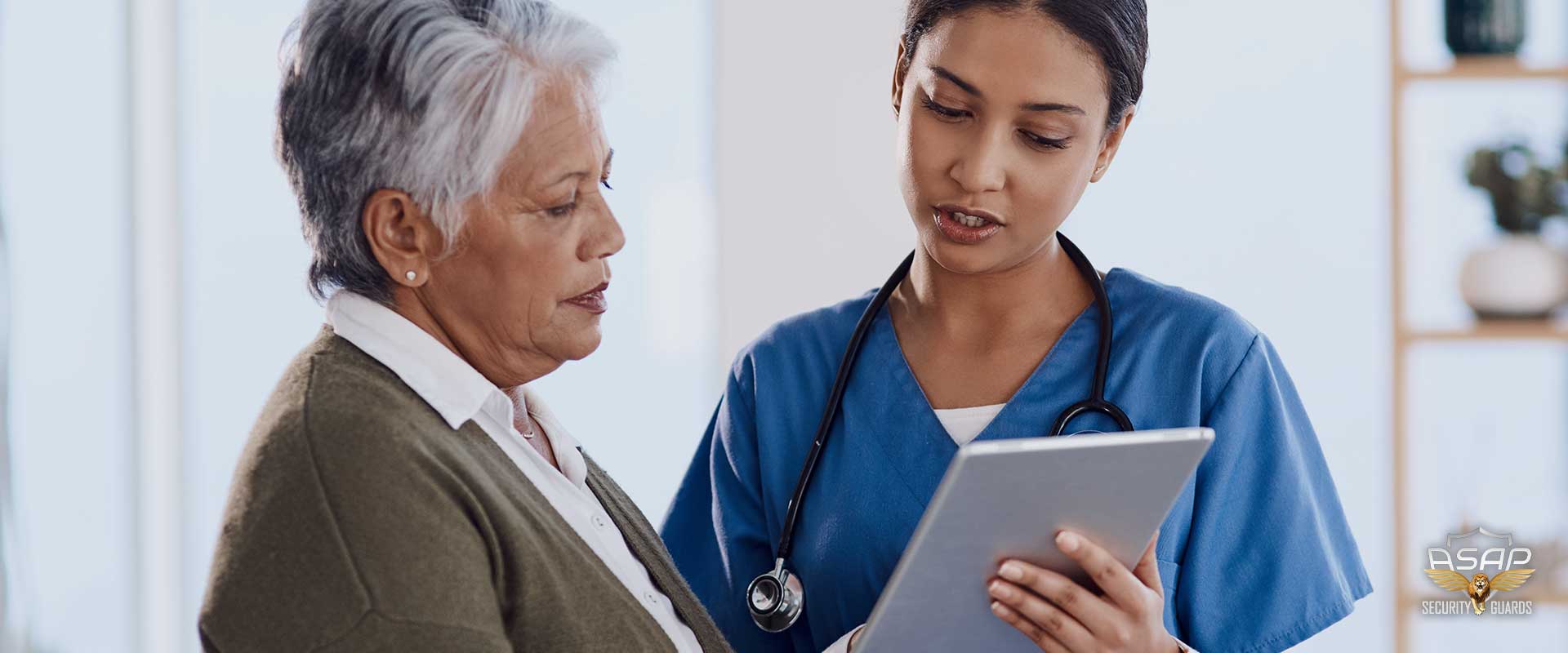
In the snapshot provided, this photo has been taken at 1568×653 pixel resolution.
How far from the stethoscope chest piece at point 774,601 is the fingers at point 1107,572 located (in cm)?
35

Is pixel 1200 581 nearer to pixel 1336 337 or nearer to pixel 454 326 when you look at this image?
pixel 454 326

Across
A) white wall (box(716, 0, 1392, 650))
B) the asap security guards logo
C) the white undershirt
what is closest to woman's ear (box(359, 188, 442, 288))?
the white undershirt

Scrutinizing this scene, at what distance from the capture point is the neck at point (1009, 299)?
138 centimetres

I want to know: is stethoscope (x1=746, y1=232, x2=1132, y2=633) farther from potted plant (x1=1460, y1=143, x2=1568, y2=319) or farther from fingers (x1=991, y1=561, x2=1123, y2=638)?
potted plant (x1=1460, y1=143, x2=1568, y2=319)

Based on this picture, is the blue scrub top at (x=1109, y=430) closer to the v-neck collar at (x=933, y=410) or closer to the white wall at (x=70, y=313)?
the v-neck collar at (x=933, y=410)

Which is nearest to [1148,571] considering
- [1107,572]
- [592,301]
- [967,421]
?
[1107,572]

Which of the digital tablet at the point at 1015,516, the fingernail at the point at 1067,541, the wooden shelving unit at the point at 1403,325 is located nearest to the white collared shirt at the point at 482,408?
the digital tablet at the point at 1015,516

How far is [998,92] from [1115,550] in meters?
0.43

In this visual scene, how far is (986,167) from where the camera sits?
1.22 meters

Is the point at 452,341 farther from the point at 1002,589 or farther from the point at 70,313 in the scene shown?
the point at 70,313

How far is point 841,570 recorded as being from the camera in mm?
1321

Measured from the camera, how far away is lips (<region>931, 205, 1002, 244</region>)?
4.15 feet

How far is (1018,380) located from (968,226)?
18 cm

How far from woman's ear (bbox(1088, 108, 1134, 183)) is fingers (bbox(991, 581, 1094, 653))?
47 centimetres
